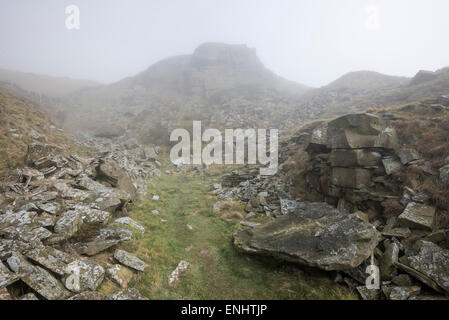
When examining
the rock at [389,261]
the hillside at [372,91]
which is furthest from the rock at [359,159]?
the hillside at [372,91]

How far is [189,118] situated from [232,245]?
34361 mm

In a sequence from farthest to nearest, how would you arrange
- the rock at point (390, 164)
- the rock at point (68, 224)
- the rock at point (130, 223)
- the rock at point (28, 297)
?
the rock at point (130, 223)
the rock at point (390, 164)
the rock at point (68, 224)
the rock at point (28, 297)

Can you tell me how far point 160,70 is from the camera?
7012 centimetres

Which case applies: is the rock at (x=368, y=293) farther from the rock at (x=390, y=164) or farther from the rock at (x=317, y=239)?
the rock at (x=390, y=164)

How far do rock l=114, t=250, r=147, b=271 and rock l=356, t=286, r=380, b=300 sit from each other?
6586 mm

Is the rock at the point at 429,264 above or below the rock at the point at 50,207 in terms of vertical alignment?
below

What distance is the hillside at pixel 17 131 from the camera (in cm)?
1155

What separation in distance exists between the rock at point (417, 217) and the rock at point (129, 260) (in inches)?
365

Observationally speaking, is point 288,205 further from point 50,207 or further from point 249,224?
point 50,207

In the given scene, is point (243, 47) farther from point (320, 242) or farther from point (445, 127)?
point (320, 242)

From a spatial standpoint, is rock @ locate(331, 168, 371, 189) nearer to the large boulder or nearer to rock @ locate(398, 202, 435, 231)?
the large boulder

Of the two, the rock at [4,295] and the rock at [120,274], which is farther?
the rock at [120,274]

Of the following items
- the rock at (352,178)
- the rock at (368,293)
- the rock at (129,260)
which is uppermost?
the rock at (352,178)
